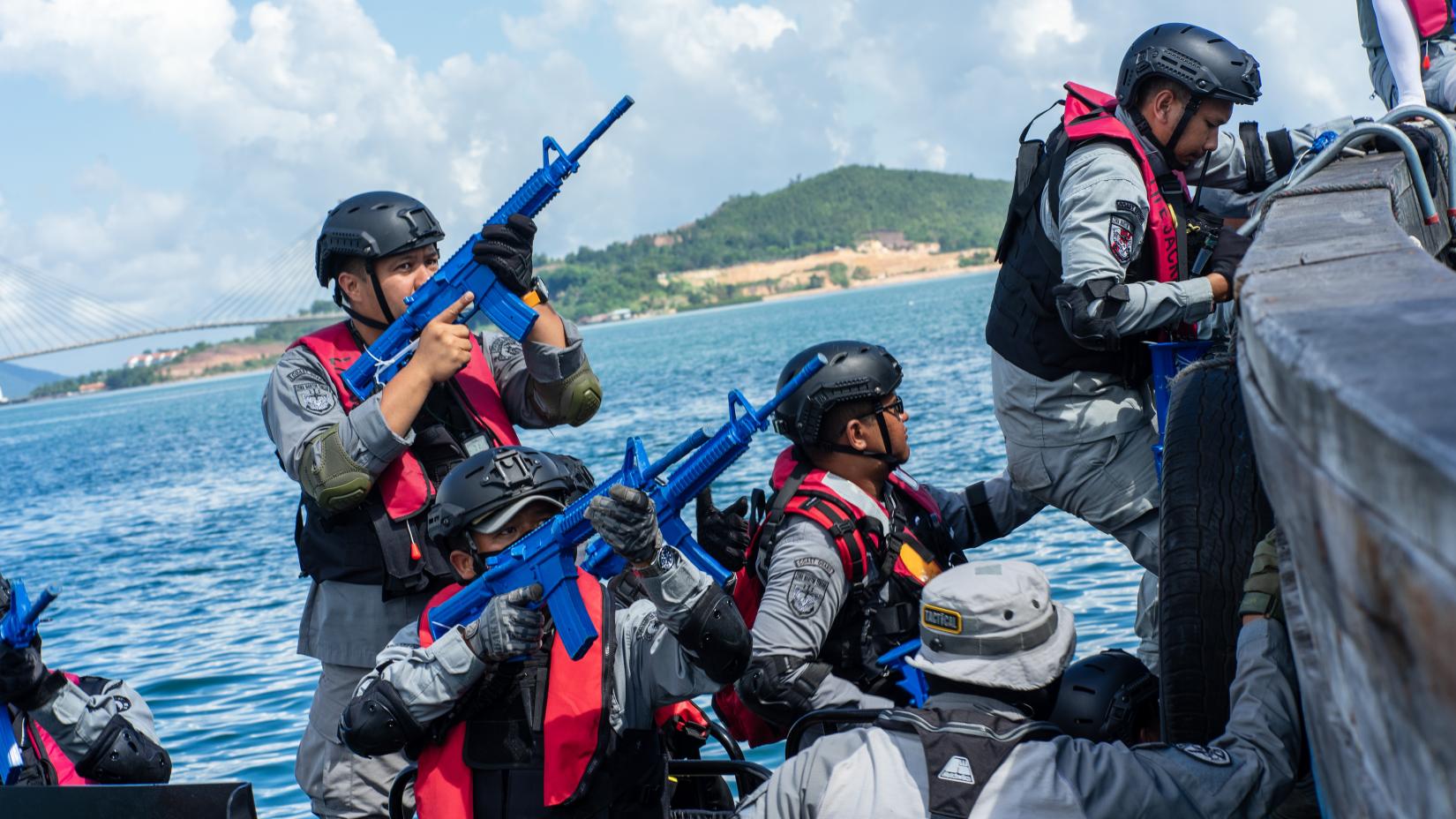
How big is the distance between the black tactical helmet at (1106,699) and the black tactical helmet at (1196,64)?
186cm

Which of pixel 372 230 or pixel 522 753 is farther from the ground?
pixel 372 230

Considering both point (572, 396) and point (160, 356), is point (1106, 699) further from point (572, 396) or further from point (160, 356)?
point (160, 356)

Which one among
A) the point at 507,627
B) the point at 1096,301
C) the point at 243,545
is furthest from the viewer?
the point at 243,545

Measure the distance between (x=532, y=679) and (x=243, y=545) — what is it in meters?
20.5

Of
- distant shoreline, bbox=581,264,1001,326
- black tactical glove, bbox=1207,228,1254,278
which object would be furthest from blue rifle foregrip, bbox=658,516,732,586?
distant shoreline, bbox=581,264,1001,326

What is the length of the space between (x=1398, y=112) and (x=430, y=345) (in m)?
2.91

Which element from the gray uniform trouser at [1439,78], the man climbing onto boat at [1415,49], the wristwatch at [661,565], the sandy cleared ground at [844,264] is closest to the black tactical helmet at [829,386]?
the wristwatch at [661,565]

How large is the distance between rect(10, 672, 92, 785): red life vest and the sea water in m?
4.10

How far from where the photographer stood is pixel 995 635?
2730mm

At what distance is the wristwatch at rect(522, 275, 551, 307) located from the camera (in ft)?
15.0

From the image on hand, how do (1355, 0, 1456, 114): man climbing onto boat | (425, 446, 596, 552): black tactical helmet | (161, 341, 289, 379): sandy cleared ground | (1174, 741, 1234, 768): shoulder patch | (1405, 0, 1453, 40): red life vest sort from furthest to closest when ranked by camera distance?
(161, 341, 289, 379): sandy cleared ground → (1405, 0, 1453, 40): red life vest → (1355, 0, 1456, 114): man climbing onto boat → (425, 446, 596, 552): black tactical helmet → (1174, 741, 1234, 768): shoulder patch

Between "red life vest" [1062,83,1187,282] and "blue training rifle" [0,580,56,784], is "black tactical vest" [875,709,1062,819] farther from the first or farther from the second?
"blue training rifle" [0,580,56,784]

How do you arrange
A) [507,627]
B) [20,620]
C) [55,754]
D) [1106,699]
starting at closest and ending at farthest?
[1106,699] < [507,627] < [20,620] < [55,754]

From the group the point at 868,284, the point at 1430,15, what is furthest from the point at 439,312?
the point at 868,284
